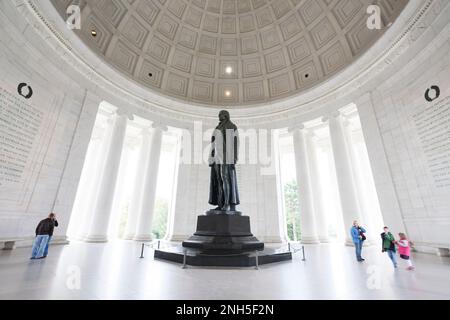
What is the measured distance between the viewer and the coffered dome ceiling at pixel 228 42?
1466cm

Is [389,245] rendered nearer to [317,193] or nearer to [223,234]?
[223,234]

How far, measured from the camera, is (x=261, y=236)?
16.5 meters

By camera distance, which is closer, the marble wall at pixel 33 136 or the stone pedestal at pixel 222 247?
the stone pedestal at pixel 222 247

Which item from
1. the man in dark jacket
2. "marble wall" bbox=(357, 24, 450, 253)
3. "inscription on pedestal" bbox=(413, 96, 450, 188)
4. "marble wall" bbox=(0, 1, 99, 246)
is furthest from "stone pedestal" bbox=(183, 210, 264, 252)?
"inscription on pedestal" bbox=(413, 96, 450, 188)

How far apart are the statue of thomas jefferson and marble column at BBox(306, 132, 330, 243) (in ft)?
37.9

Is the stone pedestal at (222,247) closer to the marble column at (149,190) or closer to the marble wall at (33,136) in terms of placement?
the marble wall at (33,136)

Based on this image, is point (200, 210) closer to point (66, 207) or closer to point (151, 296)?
point (66, 207)

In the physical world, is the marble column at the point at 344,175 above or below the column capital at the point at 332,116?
below

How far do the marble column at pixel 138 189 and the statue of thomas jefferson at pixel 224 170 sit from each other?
11013mm

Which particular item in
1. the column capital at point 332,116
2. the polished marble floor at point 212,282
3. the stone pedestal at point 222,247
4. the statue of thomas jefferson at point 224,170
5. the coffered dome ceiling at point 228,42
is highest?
the coffered dome ceiling at point 228,42

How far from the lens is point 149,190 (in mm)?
16078

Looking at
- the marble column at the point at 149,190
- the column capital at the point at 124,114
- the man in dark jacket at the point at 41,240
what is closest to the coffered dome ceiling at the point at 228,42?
the column capital at the point at 124,114

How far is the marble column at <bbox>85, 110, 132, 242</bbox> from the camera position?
12859mm
